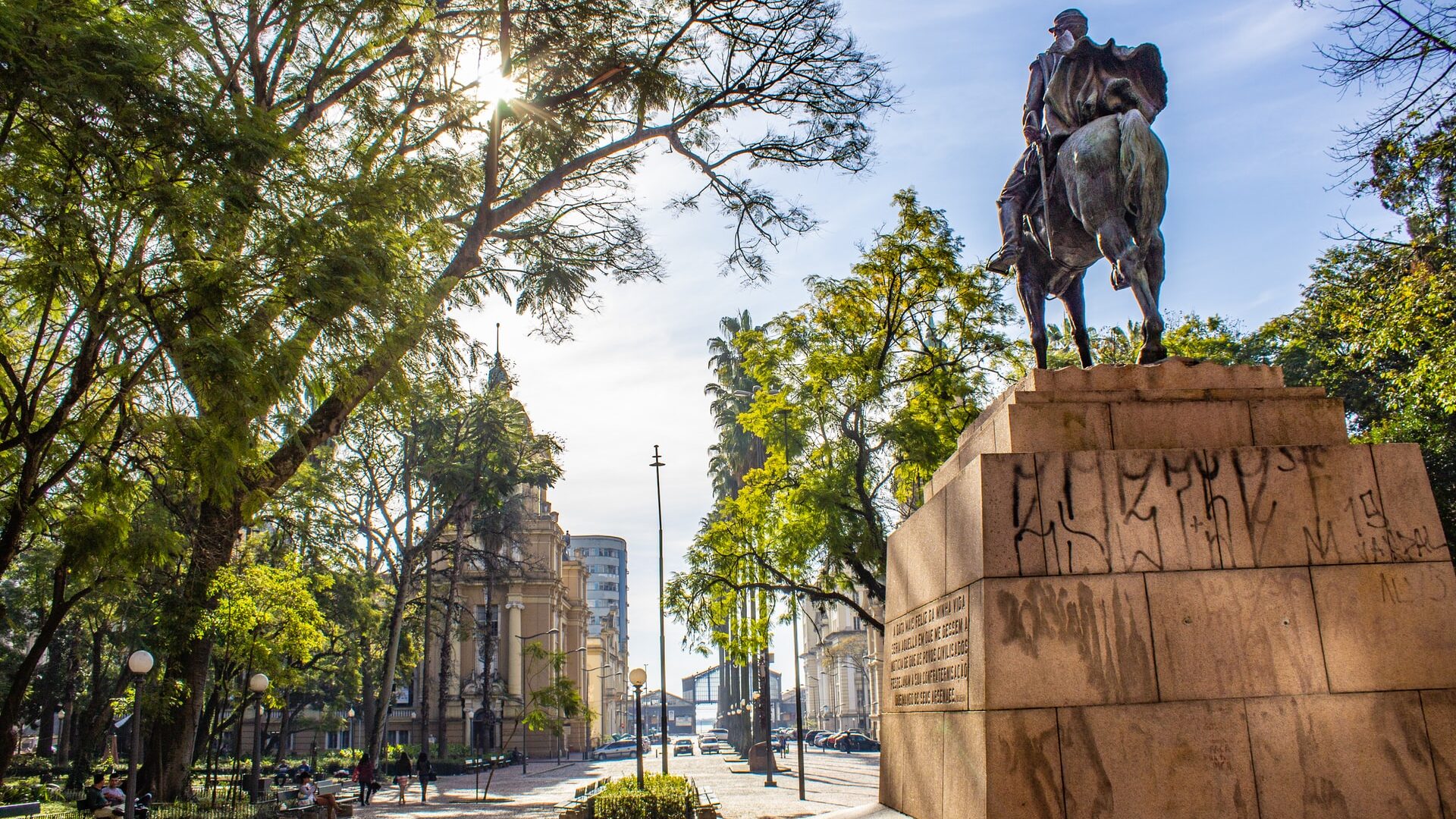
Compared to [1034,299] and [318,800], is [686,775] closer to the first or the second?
[318,800]

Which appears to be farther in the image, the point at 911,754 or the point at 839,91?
the point at 839,91

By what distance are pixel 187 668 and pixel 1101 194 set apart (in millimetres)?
15017

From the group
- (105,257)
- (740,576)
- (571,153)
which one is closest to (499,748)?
(740,576)

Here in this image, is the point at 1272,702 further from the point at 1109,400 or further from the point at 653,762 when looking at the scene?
the point at 653,762

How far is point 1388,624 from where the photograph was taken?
5.43m

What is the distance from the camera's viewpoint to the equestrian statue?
22.4 ft

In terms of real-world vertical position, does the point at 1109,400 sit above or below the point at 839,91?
below

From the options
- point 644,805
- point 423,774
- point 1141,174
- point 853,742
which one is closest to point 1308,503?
point 1141,174

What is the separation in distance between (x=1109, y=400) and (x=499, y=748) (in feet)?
195

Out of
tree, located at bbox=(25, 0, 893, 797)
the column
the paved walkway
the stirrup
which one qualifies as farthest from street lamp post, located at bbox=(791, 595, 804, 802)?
the column

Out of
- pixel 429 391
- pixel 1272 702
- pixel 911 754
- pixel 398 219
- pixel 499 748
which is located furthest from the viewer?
pixel 499 748

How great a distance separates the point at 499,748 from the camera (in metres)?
59.8

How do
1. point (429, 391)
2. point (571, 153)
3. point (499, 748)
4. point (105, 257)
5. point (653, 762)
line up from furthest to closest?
point (499, 748)
point (653, 762)
point (571, 153)
point (429, 391)
point (105, 257)

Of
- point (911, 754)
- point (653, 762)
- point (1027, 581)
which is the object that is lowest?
point (653, 762)
